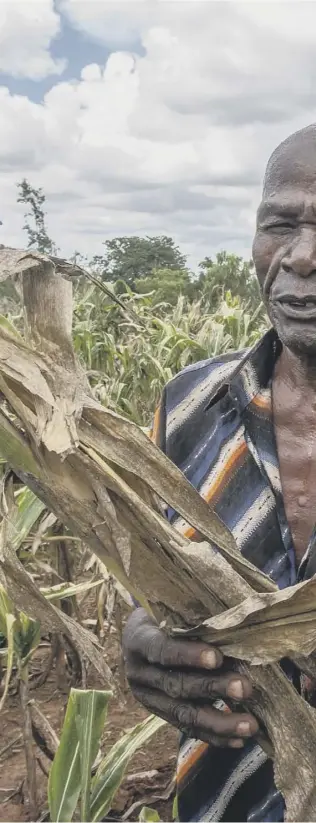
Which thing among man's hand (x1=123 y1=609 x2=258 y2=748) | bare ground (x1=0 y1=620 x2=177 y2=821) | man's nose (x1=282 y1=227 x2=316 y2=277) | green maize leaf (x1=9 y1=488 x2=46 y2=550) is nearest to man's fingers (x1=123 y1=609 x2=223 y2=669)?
man's hand (x1=123 y1=609 x2=258 y2=748)

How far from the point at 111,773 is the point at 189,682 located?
0.74 meters

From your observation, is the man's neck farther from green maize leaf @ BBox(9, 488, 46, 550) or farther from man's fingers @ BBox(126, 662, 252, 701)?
green maize leaf @ BBox(9, 488, 46, 550)

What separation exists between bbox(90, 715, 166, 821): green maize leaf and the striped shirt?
0.30 m

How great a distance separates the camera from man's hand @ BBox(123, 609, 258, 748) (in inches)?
23.3

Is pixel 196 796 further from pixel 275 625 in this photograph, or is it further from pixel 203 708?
pixel 275 625

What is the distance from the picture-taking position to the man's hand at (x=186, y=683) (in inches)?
23.3

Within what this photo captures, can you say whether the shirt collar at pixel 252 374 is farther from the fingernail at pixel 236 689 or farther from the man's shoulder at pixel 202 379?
the fingernail at pixel 236 689

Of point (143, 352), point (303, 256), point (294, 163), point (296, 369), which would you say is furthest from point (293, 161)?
point (143, 352)

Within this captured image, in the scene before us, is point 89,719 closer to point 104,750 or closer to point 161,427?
point 161,427

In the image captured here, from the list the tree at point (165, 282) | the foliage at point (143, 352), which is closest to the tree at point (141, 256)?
the tree at point (165, 282)

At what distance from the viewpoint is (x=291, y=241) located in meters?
0.84

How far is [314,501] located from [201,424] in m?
0.18

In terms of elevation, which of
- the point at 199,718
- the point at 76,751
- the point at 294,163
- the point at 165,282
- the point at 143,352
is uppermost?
the point at 165,282

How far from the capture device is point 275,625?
54 cm
